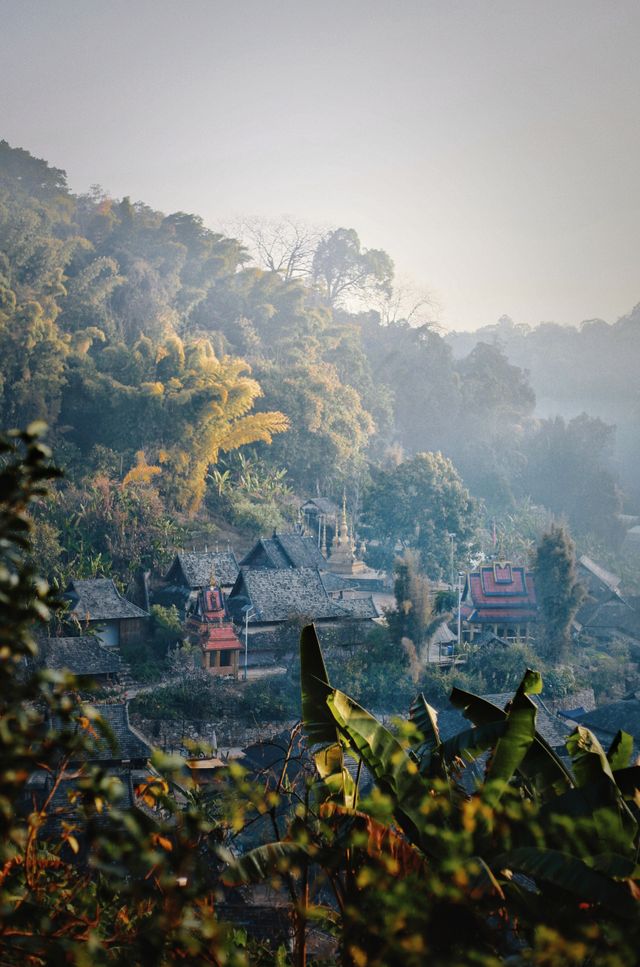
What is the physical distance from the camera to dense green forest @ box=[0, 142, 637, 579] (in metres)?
19.0

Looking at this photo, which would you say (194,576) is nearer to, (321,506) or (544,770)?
(321,506)

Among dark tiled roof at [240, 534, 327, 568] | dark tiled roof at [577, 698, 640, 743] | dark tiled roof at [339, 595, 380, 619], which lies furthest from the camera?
dark tiled roof at [240, 534, 327, 568]

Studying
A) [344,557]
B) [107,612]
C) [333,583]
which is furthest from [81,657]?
[344,557]

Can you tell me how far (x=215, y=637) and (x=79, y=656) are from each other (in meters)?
2.15

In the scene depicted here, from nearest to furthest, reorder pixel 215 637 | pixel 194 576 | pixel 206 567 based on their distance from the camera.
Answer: pixel 215 637 → pixel 194 576 → pixel 206 567

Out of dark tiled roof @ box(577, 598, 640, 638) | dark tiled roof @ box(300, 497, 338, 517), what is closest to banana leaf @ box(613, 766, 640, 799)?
dark tiled roof @ box(577, 598, 640, 638)

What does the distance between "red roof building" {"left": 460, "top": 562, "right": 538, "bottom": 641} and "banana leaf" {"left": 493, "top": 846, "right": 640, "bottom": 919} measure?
13.8 m

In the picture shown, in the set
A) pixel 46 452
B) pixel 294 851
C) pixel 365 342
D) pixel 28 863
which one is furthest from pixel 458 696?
pixel 365 342

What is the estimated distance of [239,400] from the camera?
20031mm

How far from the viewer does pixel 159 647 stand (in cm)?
1431

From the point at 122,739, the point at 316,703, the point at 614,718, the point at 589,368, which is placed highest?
the point at 589,368

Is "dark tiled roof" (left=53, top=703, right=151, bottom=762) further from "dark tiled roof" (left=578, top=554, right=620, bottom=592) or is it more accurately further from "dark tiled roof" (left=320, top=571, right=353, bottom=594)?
"dark tiled roof" (left=578, top=554, right=620, bottom=592)

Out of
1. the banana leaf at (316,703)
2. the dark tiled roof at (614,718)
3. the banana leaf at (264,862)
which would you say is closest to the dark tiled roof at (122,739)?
the dark tiled roof at (614,718)

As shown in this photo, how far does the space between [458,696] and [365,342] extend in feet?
100
